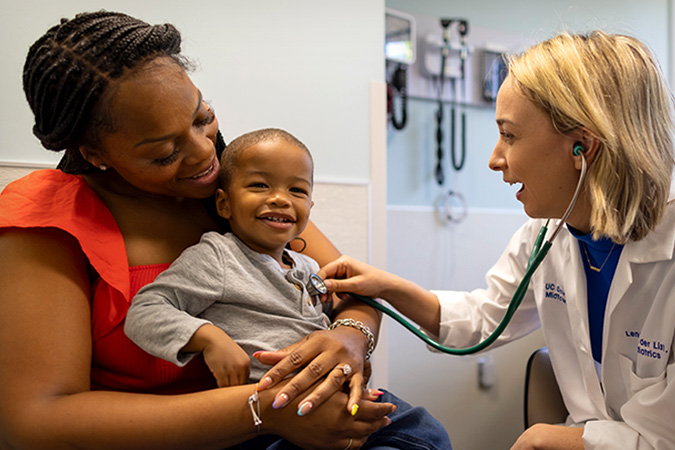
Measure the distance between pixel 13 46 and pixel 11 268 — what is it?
32.7 inches

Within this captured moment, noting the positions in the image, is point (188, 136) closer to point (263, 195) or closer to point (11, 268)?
point (263, 195)

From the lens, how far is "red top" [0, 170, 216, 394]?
39.8 inches

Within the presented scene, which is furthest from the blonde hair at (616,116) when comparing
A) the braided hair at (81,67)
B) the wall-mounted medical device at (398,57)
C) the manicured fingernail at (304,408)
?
the wall-mounted medical device at (398,57)

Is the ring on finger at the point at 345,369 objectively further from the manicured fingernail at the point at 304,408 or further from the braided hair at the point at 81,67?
the braided hair at the point at 81,67

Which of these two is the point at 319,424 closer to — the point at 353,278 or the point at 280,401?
the point at 280,401

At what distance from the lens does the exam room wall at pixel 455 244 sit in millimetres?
2604

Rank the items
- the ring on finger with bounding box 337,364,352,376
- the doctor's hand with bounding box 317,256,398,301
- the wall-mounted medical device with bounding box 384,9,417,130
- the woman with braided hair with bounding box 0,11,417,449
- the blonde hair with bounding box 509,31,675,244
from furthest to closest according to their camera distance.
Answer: the wall-mounted medical device with bounding box 384,9,417,130
the doctor's hand with bounding box 317,256,398,301
the blonde hair with bounding box 509,31,675,244
the ring on finger with bounding box 337,364,352,376
the woman with braided hair with bounding box 0,11,417,449

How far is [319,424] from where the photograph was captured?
975 millimetres

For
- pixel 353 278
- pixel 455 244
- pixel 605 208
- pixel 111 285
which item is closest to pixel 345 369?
pixel 353 278

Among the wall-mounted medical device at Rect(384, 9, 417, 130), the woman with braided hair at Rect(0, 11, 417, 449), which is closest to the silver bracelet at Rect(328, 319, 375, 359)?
the woman with braided hair at Rect(0, 11, 417, 449)

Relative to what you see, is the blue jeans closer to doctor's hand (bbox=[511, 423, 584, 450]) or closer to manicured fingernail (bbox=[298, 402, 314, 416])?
manicured fingernail (bbox=[298, 402, 314, 416])

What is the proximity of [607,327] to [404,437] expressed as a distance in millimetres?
549

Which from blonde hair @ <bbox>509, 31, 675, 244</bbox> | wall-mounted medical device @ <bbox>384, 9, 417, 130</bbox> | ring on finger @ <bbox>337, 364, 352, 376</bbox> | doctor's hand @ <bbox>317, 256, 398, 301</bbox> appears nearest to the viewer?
ring on finger @ <bbox>337, 364, 352, 376</bbox>

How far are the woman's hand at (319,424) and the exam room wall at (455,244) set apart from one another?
1502 mm
